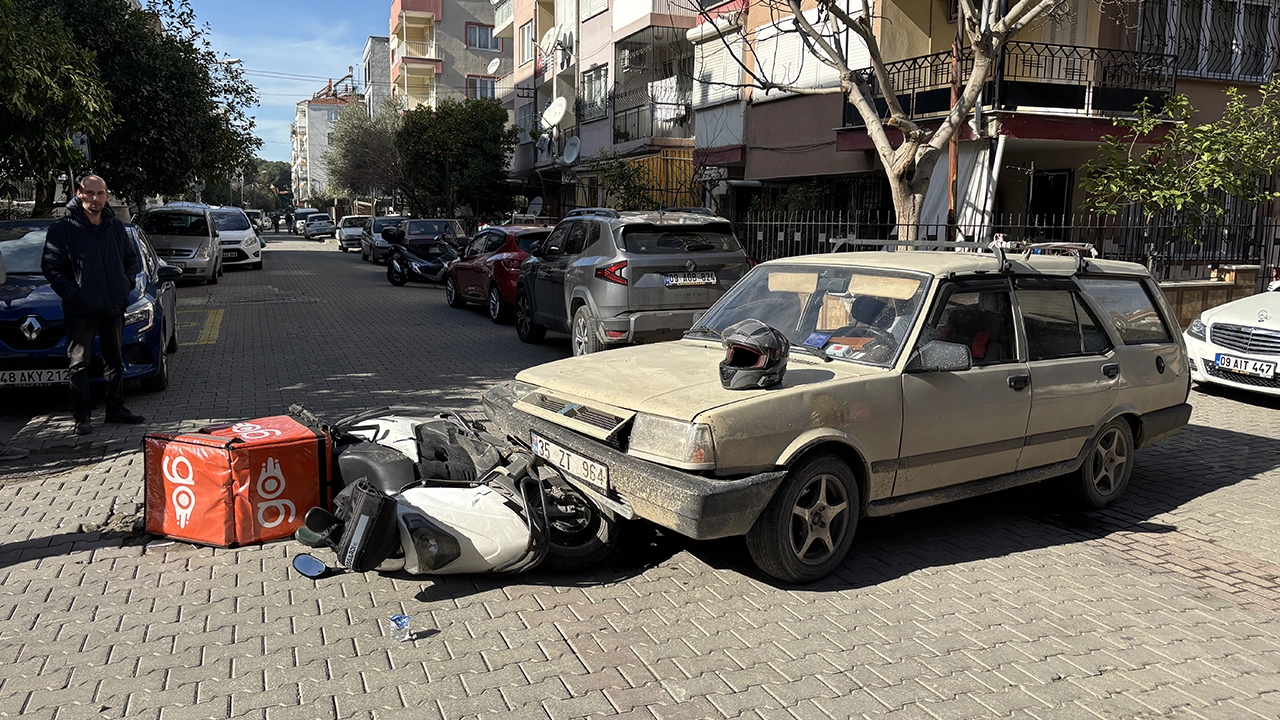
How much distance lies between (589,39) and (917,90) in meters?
16.2

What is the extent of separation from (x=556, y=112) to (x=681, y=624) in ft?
91.2

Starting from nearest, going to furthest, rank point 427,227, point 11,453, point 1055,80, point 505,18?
point 11,453, point 1055,80, point 427,227, point 505,18

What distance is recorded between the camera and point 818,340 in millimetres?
5523

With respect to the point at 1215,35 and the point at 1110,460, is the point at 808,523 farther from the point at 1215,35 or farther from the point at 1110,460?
the point at 1215,35

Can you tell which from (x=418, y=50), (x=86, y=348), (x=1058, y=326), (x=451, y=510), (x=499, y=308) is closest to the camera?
(x=451, y=510)

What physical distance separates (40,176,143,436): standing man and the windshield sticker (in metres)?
5.52

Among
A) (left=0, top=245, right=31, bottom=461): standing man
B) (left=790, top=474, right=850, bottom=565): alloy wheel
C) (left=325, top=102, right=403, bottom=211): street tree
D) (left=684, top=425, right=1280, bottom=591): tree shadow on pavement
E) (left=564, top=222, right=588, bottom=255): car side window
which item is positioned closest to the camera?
(left=790, top=474, right=850, bottom=565): alloy wheel

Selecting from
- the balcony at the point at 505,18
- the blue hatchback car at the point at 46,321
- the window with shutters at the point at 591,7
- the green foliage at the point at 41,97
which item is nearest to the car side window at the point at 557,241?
the blue hatchback car at the point at 46,321

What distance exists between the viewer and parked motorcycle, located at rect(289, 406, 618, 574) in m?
4.49

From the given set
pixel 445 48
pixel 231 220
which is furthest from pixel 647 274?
pixel 445 48

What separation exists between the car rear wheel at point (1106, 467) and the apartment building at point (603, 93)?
15584mm

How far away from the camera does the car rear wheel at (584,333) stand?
1074cm

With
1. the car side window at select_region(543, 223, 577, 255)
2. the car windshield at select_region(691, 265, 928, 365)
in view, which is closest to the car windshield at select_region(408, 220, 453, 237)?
the car side window at select_region(543, 223, 577, 255)

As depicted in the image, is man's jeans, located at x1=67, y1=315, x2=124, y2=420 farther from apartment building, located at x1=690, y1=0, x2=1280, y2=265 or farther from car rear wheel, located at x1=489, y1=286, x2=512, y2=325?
apartment building, located at x1=690, y1=0, x2=1280, y2=265
